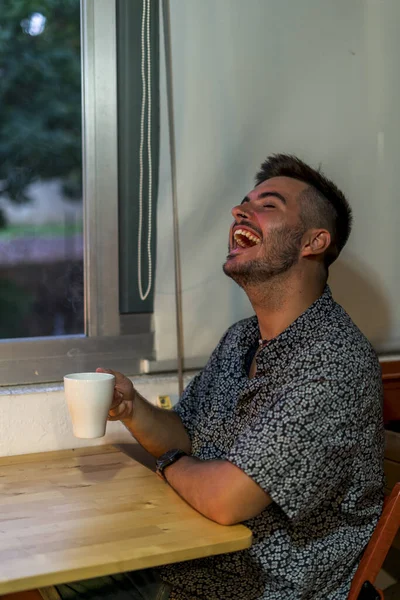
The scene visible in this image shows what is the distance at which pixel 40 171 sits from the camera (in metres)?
1.93

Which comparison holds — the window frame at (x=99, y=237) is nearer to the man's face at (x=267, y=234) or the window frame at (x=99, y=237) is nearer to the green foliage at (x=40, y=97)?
the green foliage at (x=40, y=97)

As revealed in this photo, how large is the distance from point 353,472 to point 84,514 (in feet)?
1.74

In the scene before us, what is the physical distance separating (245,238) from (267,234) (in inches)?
3.0

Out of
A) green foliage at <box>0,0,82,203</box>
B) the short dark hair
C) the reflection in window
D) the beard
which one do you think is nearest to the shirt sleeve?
the beard

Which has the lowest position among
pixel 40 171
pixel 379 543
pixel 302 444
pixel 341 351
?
pixel 379 543

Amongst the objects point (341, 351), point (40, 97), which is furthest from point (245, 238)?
point (40, 97)

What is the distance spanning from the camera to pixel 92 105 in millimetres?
1956

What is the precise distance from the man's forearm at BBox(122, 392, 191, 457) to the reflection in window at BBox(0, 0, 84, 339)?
0.37 meters

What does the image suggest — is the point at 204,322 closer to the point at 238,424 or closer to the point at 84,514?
the point at 238,424

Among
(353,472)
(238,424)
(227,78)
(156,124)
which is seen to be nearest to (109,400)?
(238,424)

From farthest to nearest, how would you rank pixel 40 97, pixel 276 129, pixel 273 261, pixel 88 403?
pixel 276 129 < pixel 40 97 < pixel 273 261 < pixel 88 403

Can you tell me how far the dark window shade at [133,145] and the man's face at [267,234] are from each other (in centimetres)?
34

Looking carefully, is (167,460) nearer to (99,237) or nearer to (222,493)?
(222,493)

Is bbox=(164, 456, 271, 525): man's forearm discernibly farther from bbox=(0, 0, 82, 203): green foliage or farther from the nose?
bbox=(0, 0, 82, 203): green foliage
